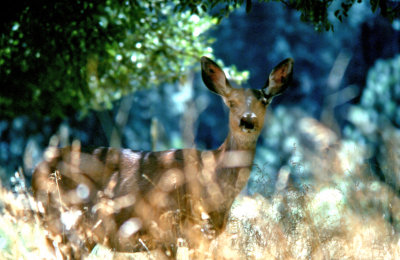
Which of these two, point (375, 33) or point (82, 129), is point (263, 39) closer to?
point (375, 33)

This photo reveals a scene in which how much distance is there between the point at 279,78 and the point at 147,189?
5.44 feet

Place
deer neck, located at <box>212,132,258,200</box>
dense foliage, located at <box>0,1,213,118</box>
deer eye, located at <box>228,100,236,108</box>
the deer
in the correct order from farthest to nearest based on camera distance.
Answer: dense foliage, located at <box>0,1,213,118</box>, deer eye, located at <box>228,100,236,108</box>, deer neck, located at <box>212,132,258,200</box>, the deer

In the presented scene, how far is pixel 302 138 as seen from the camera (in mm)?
12312

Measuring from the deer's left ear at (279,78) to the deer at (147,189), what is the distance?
0.19 ft

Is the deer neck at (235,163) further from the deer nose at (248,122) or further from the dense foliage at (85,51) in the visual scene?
the dense foliage at (85,51)

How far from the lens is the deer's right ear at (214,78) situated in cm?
473

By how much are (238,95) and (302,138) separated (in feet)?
26.5

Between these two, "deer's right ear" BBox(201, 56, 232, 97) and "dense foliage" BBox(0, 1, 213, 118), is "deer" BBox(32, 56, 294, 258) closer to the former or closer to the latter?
"deer's right ear" BBox(201, 56, 232, 97)

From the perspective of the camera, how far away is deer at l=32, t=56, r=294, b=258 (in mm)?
3926

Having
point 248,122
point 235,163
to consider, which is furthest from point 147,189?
point 248,122

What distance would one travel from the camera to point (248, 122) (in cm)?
418

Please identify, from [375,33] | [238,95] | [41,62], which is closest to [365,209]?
[238,95]

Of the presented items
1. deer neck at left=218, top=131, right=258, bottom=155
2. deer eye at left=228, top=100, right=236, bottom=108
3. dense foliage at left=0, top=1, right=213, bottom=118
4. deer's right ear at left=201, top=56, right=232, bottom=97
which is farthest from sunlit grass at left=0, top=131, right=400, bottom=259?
dense foliage at left=0, top=1, right=213, bottom=118

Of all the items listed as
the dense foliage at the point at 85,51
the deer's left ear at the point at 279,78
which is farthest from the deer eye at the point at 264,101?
the dense foliage at the point at 85,51
